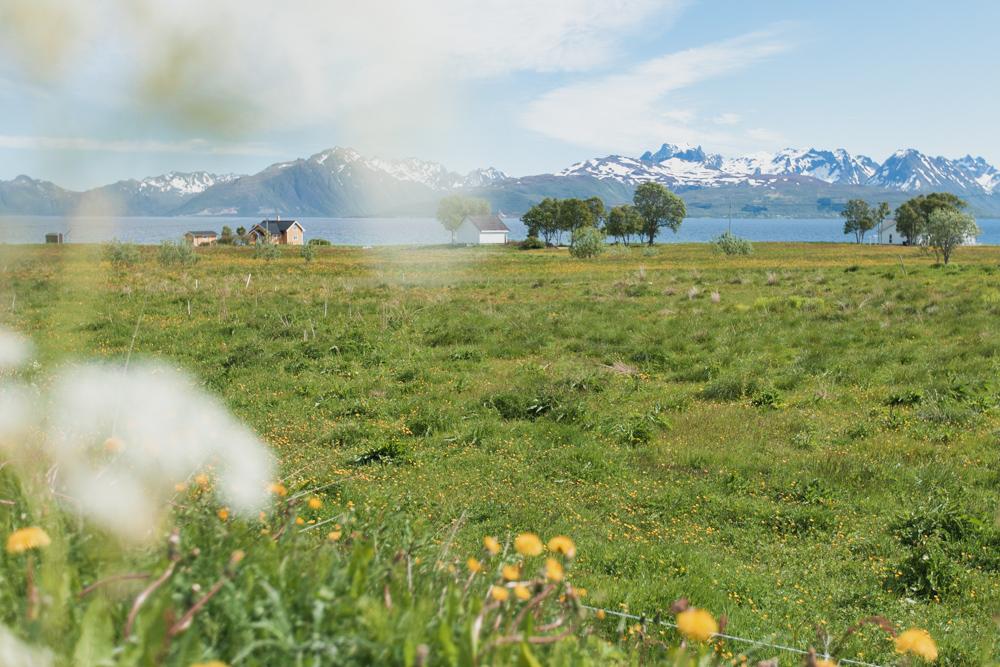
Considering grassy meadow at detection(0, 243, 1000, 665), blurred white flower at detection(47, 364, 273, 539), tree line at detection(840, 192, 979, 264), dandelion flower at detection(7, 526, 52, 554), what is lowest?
grassy meadow at detection(0, 243, 1000, 665)

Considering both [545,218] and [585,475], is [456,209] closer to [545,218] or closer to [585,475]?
[545,218]

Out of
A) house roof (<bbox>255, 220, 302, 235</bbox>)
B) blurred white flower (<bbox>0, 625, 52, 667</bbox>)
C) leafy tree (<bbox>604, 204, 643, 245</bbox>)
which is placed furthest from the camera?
leafy tree (<bbox>604, 204, 643, 245</bbox>)

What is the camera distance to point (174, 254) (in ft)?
212

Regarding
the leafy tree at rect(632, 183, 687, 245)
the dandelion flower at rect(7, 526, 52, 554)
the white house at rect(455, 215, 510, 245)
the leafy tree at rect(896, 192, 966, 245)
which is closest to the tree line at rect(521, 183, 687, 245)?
the leafy tree at rect(632, 183, 687, 245)

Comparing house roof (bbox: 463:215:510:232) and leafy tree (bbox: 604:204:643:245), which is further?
house roof (bbox: 463:215:510:232)

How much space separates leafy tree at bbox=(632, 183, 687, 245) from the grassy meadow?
141 meters

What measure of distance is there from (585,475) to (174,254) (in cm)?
6265

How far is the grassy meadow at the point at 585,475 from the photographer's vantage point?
258 centimetres

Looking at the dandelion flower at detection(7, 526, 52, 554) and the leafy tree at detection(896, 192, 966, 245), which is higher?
the leafy tree at detection(896, 192, 966, 245)

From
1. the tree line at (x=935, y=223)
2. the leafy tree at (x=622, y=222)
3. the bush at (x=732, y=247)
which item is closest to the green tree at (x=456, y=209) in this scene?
the leafy tree at (x=622, y=222)

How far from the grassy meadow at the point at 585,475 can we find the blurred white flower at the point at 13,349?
490 mm

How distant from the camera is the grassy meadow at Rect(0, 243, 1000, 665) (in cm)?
258

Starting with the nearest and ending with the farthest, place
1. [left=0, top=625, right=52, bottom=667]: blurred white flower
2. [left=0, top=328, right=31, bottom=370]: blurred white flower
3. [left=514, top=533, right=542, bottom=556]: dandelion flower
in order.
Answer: [left=0, top=625, right=52, bottom=667]: blurred white flower < [left=514, top=533, right=542, bottom=556]: dandelion flower < [left=0, top=328, right=31, bottom=370]: blurred white flower

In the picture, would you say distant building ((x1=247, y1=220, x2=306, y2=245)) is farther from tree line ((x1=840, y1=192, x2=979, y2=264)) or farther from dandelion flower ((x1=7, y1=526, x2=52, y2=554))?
dandelion flower ((x1=7, y1=526, x2=52, y2=554))
